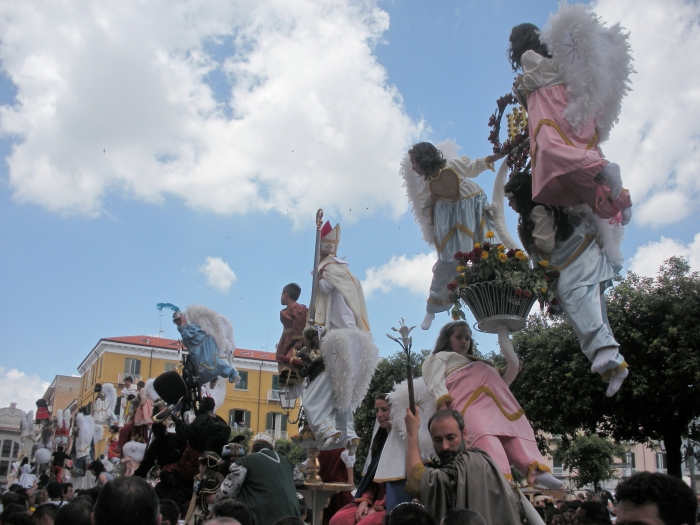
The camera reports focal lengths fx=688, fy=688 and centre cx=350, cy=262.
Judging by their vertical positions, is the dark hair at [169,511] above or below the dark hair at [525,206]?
below

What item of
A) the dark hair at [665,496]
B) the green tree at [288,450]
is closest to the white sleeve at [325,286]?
the dark hair at [665,496]

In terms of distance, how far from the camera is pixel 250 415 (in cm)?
5188

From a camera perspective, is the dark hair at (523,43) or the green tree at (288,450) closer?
the dark hair at (523,43)

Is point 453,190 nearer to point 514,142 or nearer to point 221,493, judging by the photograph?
point 514,142

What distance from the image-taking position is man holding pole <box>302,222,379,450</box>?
27.7 ft

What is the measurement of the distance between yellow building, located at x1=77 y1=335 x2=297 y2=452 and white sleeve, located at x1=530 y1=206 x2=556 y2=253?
45.0 metres

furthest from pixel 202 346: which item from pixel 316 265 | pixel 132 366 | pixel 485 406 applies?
pixel 132 366

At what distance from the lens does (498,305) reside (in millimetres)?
5684

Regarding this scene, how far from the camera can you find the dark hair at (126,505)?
2594 mm

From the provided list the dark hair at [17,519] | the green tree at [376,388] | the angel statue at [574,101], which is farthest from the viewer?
the green tree at [376,388]

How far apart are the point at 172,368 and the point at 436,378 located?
152 ft

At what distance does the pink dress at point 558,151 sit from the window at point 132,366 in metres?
47.2

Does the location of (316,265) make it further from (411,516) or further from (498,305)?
(411,516)

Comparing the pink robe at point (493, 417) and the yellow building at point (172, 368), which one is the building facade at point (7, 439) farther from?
the pink robe at point (493, 417)
